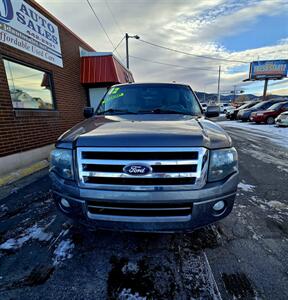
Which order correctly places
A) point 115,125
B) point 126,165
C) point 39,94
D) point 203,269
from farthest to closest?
1. point 39,94
2. point 115,125
3. point 203,269
4. point 126,165

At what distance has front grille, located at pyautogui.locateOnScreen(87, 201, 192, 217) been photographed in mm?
1756

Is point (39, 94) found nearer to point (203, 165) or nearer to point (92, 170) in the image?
point (92, 170)

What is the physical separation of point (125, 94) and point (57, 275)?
2.73 metres

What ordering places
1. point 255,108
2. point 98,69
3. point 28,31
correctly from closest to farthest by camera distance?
point 28,31
point 98,69
point 255,108

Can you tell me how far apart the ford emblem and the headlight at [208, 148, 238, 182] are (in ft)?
1.94

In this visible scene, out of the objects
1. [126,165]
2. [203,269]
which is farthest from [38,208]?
[203,269]

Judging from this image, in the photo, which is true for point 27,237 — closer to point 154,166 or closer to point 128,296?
point 128,296

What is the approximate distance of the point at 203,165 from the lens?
1760mm

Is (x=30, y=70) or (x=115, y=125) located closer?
(x=115, y=125)

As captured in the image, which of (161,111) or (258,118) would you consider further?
(258,118)

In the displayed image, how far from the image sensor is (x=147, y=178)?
1.74 m

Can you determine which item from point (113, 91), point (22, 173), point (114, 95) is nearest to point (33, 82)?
point (22, 173)

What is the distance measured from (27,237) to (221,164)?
2.46m

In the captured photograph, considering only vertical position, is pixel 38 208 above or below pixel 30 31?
below
